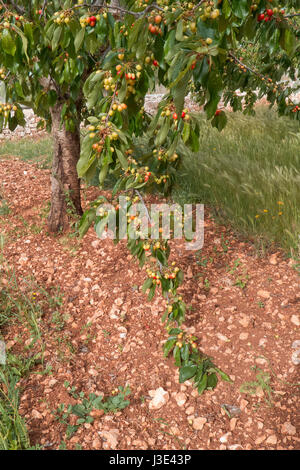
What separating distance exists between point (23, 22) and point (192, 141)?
96 centimetres

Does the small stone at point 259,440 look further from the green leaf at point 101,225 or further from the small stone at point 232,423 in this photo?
the green leaf at point 101,225

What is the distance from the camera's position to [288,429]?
1.92 metres

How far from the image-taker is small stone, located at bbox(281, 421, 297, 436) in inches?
75.2

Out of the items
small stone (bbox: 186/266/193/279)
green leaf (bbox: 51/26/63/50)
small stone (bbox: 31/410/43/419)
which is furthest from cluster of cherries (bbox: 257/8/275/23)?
small stone (bbox: 31/410/43/419)

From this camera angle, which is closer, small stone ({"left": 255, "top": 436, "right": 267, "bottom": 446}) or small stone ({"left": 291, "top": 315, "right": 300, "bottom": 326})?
small stone ({"left": 255, "top": 436, "right": 267, "bottom": 446})

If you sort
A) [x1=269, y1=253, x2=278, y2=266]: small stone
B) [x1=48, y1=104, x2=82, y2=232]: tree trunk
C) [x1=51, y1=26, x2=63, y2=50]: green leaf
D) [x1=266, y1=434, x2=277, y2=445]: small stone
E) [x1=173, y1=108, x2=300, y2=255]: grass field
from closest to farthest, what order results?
[x1=51, y1=26, x2=63, y2=50]: green leaf, [x1=266, y1=434, x2=277, y2=445]: small stone, [x1=269, y1=253, x2=278, y2=266]: small stone, [x1=173, y1=108, x2=300, y2=255]: grass field, [x1=48, y1=104, x2=82, y2=232]: tree trunk

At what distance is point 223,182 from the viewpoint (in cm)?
390

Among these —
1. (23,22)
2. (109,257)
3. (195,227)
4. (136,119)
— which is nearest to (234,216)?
(195,227)

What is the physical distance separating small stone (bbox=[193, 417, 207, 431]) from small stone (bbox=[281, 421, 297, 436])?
408 millimetres

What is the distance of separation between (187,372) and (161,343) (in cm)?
38

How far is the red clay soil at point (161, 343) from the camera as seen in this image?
200 centimetres

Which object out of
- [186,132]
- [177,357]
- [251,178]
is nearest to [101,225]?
[186,132]

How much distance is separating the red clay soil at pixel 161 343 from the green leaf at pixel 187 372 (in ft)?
0.31

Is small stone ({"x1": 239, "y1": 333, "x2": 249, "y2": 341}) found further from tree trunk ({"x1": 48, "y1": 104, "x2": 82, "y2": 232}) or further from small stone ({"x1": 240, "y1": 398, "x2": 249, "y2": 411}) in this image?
tree trunk ({"x1": 48, "y1": 104, "x2": 82, "y2": 232})
